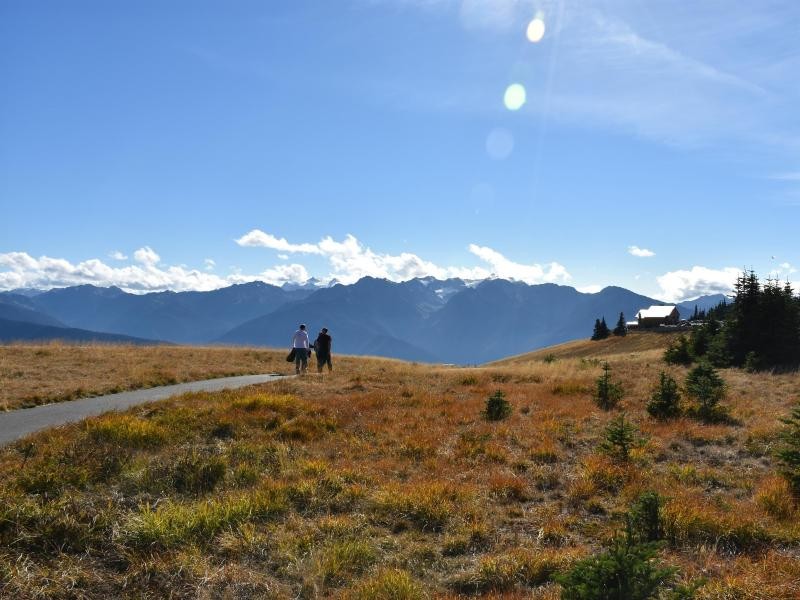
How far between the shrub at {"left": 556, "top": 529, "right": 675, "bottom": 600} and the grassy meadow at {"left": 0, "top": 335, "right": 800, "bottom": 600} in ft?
1.89

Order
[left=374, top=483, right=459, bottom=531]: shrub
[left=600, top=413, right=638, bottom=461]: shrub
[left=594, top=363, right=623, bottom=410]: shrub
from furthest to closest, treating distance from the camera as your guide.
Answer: [left=594, top=363, right=623, bottom=410]: shrub → [left=600, top=413, right=638, bottom=461]: shrub → [left=374, top=483, right=459, bottom=531]: shrub

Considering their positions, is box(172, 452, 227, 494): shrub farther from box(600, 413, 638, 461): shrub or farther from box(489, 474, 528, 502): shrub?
box(600, 413, 638, 461): shrub

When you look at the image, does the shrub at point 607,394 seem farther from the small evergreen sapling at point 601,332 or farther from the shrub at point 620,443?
the small evergreen sapling at point 601,332

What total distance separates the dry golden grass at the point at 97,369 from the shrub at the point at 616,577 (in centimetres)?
1766

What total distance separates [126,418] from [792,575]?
13.4 meters

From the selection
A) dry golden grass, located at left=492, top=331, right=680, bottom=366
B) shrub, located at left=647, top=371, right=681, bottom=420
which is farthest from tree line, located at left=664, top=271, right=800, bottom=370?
dry golden grass, located at left=492, top=331, right=680, bottom=366

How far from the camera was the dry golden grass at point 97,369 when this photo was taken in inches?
698

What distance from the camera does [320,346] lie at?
27.4m

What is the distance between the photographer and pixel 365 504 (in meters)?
8.10

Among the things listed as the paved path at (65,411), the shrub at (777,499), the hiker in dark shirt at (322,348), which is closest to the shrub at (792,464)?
the shrub at (777,499)

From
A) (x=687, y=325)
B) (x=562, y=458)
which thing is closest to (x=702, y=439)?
(x=562, y=458)

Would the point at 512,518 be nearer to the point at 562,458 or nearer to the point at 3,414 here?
the point at 562,458

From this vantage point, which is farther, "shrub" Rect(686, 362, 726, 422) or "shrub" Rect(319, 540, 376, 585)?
"shrub" Rect(686, 362, 726, 422)

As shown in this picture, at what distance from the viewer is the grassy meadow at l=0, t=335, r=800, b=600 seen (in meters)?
5.77
